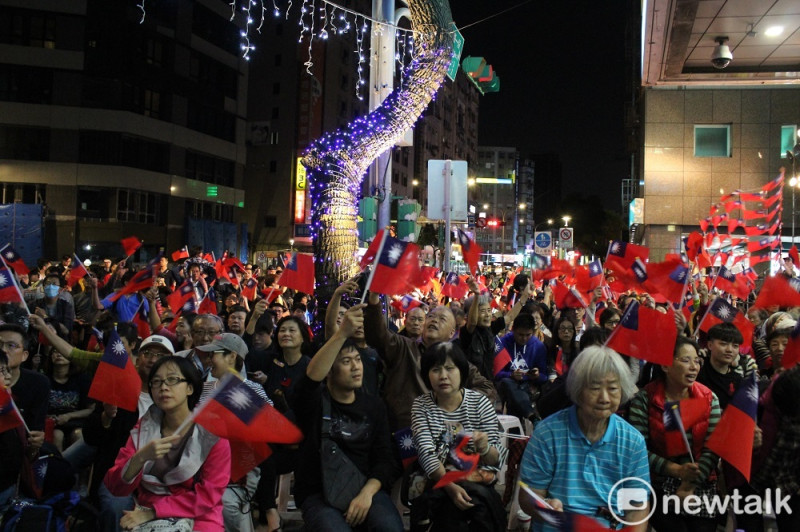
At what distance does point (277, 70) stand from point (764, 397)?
53.0m

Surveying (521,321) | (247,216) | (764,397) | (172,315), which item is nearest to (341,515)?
(764,397)

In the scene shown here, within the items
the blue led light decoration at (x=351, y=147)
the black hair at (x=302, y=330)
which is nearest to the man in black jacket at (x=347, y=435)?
the black hair at (x=302, y=330)

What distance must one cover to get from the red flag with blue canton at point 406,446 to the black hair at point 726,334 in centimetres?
250

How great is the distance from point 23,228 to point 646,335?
94.5ft

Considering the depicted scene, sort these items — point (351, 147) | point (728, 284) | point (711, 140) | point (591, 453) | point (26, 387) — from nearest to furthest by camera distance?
point (591, 453) < point (26, 387) < point (351, 147) < point (728, 284) < point (711, 140)

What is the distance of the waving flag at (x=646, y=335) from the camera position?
205 inches

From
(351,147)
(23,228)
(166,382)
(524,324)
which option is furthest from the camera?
(23,228)

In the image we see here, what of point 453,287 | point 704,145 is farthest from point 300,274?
point 704,145

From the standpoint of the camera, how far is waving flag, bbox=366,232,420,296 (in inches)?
219

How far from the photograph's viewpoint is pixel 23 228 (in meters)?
28.5

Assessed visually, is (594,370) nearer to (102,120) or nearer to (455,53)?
(455,53)

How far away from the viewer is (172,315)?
31.5ft

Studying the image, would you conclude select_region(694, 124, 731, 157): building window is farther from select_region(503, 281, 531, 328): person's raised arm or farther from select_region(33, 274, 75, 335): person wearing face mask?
select_region(33, 274, 75, 335): person wearing face mask

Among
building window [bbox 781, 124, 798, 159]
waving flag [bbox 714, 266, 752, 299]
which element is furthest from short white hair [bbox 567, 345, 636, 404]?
building window [bbox 781, 124, 798, 159]
